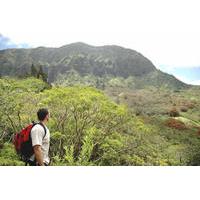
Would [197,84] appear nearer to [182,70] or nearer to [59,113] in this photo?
[182,70]

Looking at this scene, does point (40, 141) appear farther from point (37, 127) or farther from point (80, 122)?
point (80, 122)

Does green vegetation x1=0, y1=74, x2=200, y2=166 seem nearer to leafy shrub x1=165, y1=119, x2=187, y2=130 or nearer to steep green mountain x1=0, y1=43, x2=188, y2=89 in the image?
steep green mountain x1=0, y1=43, x2=188, y2=89

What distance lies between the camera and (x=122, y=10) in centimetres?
732

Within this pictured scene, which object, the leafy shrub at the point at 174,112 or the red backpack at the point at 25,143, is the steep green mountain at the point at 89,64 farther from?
the red backpack at the point at 25,143

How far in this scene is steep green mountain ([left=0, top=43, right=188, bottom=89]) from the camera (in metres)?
7.17

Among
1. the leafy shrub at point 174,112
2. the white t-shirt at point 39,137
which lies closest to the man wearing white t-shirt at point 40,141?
the white t-shirt at point 39,137

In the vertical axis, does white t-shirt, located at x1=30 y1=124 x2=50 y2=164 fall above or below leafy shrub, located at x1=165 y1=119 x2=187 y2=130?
above

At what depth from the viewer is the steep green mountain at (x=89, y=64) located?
717 centimetres

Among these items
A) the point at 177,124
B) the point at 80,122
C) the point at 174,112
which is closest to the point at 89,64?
the point at 80,122

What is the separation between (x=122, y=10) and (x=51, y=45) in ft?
4.19

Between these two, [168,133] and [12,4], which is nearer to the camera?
[12,4]

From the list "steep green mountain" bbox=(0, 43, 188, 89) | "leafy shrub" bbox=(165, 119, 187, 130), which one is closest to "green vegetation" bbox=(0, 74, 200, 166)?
"steep green mountain" bbox=(0, 43, 188, 89)

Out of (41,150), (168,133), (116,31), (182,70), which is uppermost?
(116,31)
